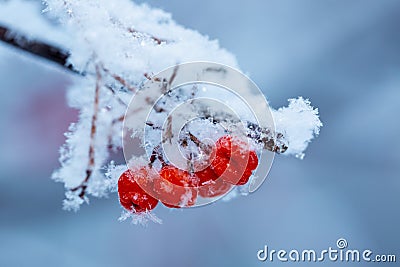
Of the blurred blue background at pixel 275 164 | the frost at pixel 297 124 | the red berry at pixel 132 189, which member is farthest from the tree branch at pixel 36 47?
the blurred blue background at pixel 275 164

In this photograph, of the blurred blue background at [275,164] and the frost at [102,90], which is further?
the blurred blue background at [275,164]

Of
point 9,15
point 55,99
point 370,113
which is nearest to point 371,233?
point 370,113

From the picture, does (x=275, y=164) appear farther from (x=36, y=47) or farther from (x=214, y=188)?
(x=36, y=47)

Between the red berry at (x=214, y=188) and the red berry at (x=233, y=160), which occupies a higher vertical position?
the red berry at (x=233, y=160)

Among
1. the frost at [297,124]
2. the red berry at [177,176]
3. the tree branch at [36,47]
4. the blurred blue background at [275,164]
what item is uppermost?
the blurred blue background at [275,164]

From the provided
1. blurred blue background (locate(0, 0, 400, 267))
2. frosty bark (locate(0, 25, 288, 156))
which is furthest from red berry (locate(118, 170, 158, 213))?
blurred blue background (locate(0, 0, 400, 267))

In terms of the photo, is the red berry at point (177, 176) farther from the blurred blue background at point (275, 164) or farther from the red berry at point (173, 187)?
the blurred blue background at point (275, 164)

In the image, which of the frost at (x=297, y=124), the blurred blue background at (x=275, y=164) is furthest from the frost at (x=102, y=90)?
the blurred blue background at (x=275, y=164)
